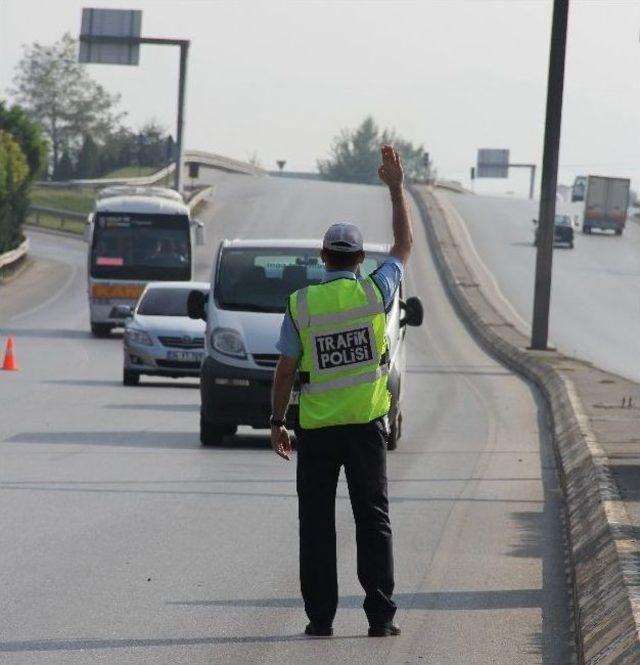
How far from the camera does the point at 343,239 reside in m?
8.13

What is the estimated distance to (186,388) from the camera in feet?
90.2

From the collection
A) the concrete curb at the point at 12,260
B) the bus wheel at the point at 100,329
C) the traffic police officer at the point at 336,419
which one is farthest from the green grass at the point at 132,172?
the traffic police officer at the point at 336,419

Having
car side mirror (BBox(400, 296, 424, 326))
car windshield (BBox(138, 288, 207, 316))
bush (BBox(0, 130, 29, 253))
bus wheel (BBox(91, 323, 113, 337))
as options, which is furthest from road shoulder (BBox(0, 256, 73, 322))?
car side mirror (BBox(400, 296, 424, 326))

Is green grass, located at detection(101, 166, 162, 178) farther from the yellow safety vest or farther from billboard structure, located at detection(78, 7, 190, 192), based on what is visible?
the yellow safety vest

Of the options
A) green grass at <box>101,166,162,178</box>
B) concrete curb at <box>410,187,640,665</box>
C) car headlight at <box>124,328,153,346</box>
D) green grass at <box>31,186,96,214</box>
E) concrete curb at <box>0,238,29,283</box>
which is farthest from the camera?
green grass at <box>101,166,162,178</box>

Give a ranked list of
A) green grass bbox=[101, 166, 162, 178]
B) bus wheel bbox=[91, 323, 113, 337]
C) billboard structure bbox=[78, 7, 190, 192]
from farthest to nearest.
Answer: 1. green grass bbox=[101, 166, 162, 178]
2. billboard structure bbox=[78, 7, 190, 192]
3. bus wheel bbox=[91, 323, 113, 337]

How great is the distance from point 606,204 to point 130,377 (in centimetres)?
6329

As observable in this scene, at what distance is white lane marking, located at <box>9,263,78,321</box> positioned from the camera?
162 ft

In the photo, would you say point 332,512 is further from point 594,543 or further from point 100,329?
point 100,329

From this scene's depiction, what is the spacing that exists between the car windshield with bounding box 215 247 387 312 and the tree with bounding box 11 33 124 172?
14651cm

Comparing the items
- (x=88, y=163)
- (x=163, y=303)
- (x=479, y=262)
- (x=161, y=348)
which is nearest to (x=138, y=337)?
(x=161, y=348)

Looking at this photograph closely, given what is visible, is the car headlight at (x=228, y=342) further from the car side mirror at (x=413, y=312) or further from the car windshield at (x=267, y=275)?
the car side mirror at (x=413, y=312)

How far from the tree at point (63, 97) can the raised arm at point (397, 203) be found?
514ft

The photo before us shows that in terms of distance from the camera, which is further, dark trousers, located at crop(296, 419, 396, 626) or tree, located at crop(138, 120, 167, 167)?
tree, located at crop(138, 120, 167, 167)
